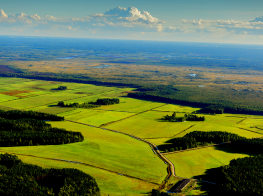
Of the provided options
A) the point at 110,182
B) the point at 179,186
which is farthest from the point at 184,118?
the point at 110,182

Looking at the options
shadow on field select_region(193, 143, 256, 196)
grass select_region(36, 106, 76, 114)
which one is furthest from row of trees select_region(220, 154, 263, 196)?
grass select_region(36, 106, 76, 114)

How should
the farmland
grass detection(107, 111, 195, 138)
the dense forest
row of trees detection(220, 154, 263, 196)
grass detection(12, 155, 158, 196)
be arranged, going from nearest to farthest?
row of trees detection(220, 154, 263, 196) → grass detection(12, 155, 158, 196) → the farmland → the dense forest → grass detection(107, 111, 195, 138)

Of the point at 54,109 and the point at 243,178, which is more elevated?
the point at 243,178

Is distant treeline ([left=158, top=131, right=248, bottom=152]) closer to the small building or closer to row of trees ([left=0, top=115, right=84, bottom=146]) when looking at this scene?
the small building

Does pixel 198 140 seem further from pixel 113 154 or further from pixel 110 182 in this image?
pixel 110 182

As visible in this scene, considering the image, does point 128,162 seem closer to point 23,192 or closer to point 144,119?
point 23,192

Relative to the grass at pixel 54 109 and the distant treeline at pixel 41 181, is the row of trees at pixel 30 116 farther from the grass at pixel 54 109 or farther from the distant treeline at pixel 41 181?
the distant treeline at pixel 41 181
